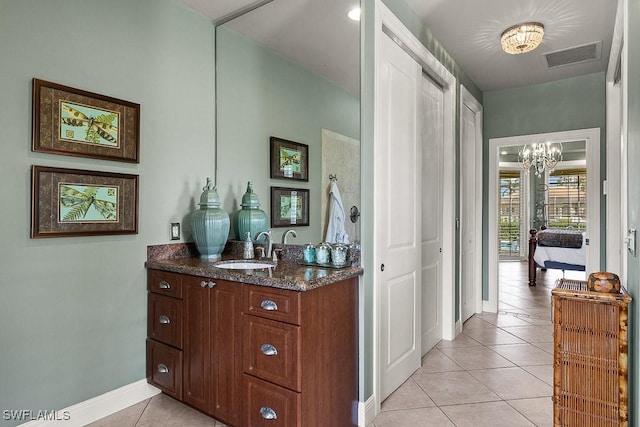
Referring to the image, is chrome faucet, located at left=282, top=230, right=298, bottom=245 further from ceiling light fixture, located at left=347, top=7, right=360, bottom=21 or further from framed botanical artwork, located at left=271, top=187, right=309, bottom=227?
ceiling light fixture, located at left=347, top=7, right=360, bottom=21

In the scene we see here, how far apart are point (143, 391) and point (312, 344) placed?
1.38 m

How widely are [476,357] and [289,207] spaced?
205cm

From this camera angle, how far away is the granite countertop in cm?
174

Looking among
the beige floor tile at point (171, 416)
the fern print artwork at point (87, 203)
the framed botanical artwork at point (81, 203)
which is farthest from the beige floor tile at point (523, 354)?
the fern print artwork at point (87, 203)

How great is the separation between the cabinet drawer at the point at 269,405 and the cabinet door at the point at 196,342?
0.32 metres

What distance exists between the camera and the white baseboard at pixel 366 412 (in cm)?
215

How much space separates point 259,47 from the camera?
2.75m

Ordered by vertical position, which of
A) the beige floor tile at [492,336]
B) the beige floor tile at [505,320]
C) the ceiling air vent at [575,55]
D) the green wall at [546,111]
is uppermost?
the ceiling air vent at [575,55]

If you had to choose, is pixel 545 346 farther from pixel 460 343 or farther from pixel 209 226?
pixel 209 226

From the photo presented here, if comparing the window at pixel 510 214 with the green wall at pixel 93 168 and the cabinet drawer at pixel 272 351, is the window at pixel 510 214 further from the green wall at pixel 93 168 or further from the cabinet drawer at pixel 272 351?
the cabinet drawer at pixel 272 351

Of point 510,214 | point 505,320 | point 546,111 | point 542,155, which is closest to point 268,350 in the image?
point 505,320

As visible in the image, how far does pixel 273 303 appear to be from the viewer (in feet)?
5.87

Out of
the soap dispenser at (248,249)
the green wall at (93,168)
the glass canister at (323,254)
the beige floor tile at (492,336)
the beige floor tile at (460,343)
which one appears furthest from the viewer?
the beige floor tile at (492,336)

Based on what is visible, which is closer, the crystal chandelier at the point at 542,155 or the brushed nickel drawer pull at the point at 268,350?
the brushed nickel drawer pull at the point at 268,350
